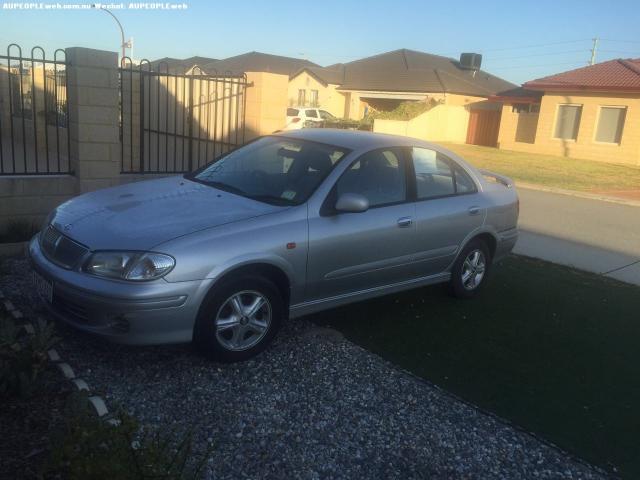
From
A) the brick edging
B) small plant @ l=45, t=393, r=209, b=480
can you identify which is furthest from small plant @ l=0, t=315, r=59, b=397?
small plant @ l=45, t=393, r=209, b=480

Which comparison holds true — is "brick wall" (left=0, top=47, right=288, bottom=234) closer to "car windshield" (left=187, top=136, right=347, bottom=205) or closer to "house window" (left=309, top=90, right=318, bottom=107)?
"car windshield" (left=187, top=136, right=347, bottom=205)

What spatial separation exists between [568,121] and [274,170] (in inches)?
1027

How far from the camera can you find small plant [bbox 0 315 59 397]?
3.27 meters

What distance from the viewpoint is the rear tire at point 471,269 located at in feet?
19.4

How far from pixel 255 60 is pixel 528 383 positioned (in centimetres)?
5554

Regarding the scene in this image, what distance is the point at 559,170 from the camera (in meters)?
21.8

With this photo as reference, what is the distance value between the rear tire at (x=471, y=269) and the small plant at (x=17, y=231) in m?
4.70

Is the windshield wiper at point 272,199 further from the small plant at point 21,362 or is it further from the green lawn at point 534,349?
the small plant at point 21,362

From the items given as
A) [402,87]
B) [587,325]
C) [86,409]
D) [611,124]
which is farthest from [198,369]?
[402,87]

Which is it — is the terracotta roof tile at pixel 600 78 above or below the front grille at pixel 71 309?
above

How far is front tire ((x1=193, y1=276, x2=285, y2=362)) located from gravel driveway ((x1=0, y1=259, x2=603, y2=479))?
0.45 feet

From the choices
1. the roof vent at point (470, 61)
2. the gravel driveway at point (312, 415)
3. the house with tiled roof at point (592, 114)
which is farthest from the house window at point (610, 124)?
the gravel driveway at point (312, 415)

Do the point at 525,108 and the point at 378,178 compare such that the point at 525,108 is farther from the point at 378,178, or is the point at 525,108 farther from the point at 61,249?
the point at 61,249

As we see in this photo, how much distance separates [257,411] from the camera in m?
3.71
